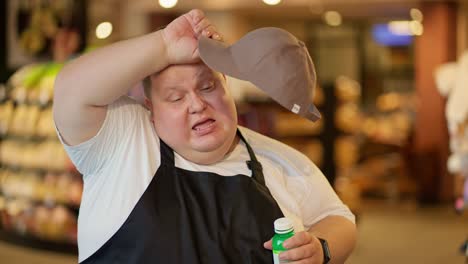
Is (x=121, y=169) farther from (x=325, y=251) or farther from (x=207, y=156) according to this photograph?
(x=325, y=251)

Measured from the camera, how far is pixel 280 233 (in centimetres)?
150

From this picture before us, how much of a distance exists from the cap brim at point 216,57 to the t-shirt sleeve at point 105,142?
23cm

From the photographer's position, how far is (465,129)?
448 centimetres

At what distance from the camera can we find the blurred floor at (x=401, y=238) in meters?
7.00

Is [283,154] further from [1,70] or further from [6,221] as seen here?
[1,70]

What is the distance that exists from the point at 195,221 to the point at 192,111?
0.24 metres

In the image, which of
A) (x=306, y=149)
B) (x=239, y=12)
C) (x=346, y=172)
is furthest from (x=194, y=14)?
(x=239, y=12)

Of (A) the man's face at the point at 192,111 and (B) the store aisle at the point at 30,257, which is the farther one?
(B) the store aisle at the point at 30,257

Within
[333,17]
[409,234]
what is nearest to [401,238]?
[409,234]

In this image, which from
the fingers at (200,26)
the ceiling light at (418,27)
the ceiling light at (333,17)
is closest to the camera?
the fingers at (200,26)

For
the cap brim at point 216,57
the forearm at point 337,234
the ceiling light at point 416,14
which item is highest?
the cap brim at point 216,57

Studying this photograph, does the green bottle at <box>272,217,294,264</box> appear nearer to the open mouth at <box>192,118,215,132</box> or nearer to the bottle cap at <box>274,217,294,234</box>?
the bottle cap at <box>274,217,294,234</box>

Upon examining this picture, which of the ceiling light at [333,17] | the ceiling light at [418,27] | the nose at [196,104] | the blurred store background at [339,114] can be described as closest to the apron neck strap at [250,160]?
the nose at [196,104]

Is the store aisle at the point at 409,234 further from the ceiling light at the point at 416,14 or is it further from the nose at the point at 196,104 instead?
the nose at the point at 196,104
